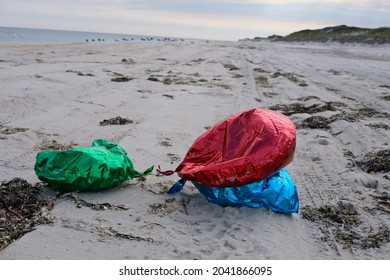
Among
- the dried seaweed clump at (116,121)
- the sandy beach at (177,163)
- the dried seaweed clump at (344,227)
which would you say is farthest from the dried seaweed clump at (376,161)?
the dried seaweed clump at (116,121)

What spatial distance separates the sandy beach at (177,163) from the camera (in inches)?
117

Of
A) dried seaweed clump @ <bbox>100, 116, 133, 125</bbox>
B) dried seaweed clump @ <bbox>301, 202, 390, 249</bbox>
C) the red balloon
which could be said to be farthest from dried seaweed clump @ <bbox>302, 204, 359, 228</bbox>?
dried seaweed clump @ <bbox>100, 116, 133, 125</bbox>

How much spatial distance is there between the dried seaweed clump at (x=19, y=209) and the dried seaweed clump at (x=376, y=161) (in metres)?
3.51

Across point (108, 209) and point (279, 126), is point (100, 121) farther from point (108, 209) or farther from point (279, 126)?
point (279, 126)

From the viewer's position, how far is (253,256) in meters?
2.86

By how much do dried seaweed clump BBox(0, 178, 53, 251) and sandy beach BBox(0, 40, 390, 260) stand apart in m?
0.08

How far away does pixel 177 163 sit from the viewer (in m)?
4.74

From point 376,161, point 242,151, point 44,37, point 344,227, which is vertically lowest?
point 44,37

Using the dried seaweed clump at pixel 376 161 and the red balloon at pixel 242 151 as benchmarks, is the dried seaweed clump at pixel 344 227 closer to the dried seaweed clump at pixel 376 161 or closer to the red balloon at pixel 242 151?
the red balloon at pixel 242 151

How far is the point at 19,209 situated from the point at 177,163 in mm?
1908

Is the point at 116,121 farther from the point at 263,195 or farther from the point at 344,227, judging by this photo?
the point at 344,227

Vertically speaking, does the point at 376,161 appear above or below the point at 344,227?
above

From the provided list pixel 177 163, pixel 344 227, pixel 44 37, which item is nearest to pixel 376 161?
pixel 344 227
